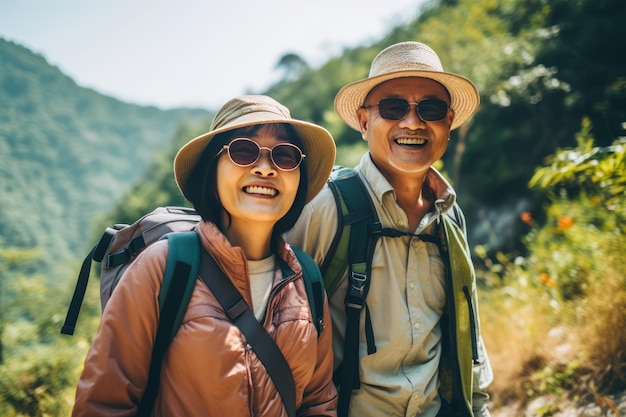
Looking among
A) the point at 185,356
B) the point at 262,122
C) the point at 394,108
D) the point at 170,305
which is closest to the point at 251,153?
the point at 262,122

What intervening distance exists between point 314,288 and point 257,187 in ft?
1.54

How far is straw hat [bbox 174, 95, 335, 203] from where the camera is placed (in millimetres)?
1487

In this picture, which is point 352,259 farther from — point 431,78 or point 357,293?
point 431,78

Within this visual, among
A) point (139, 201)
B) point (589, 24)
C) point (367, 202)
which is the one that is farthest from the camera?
point (139, 201)

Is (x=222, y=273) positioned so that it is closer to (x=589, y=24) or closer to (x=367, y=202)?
(x=367, y=202)

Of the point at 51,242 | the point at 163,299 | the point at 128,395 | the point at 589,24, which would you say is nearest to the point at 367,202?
the point at 163,299

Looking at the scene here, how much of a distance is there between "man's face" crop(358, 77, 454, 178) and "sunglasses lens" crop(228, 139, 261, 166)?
32.4 inches

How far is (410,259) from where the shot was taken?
1963 millimetres

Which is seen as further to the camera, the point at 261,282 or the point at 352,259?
the point at 352,259

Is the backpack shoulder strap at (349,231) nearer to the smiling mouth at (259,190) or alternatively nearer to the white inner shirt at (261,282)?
the white inner shirt at (261,282)

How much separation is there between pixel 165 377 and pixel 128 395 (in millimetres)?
118

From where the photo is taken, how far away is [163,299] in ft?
4.08

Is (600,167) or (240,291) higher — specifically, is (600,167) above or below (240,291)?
above

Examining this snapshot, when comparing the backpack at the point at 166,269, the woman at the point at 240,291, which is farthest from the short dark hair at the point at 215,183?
the backpack at the point at 166,269
